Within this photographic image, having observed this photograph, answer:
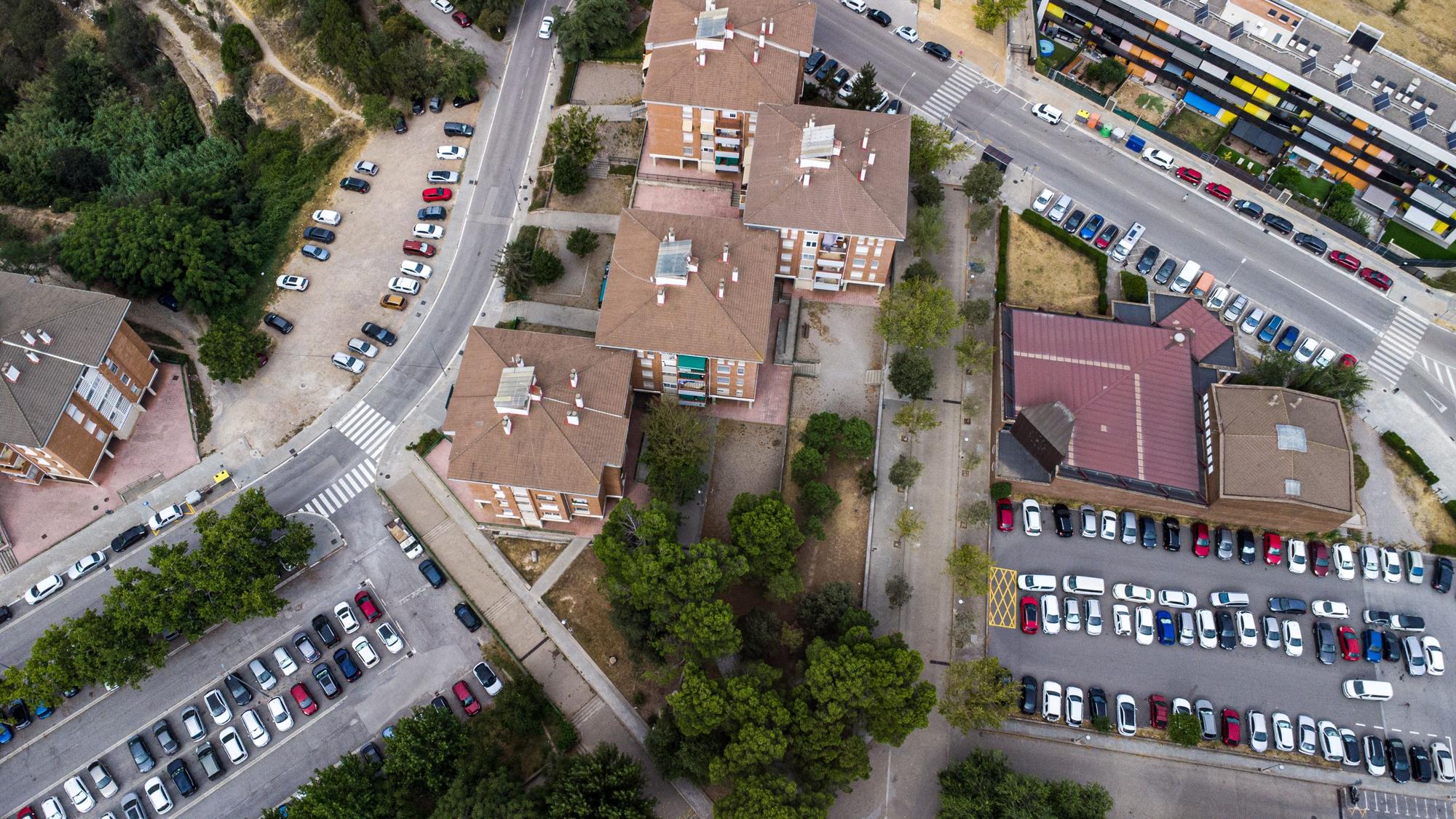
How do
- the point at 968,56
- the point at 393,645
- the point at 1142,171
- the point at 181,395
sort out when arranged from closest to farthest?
1. the point at 393,645
2. the point at 181,395
3. the point at 1142,171
4. the point at 968,56

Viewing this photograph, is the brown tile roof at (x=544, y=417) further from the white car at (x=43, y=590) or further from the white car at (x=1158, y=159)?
the white car at (x=1158, y=159)

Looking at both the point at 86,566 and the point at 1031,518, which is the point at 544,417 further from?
the point at 86,566

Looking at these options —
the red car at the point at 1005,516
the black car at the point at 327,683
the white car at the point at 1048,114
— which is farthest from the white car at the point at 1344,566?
the black car at the point at 327,683

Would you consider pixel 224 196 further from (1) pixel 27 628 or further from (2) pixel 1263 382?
(2) pixel 1263 382

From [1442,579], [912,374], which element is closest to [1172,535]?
[1442,579]

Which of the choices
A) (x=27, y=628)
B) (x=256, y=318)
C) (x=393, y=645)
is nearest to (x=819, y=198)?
(x=393, y=645)

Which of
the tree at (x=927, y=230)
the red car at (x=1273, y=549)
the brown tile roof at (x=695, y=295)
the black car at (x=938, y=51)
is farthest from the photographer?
the black car at (x=938, y=51)
